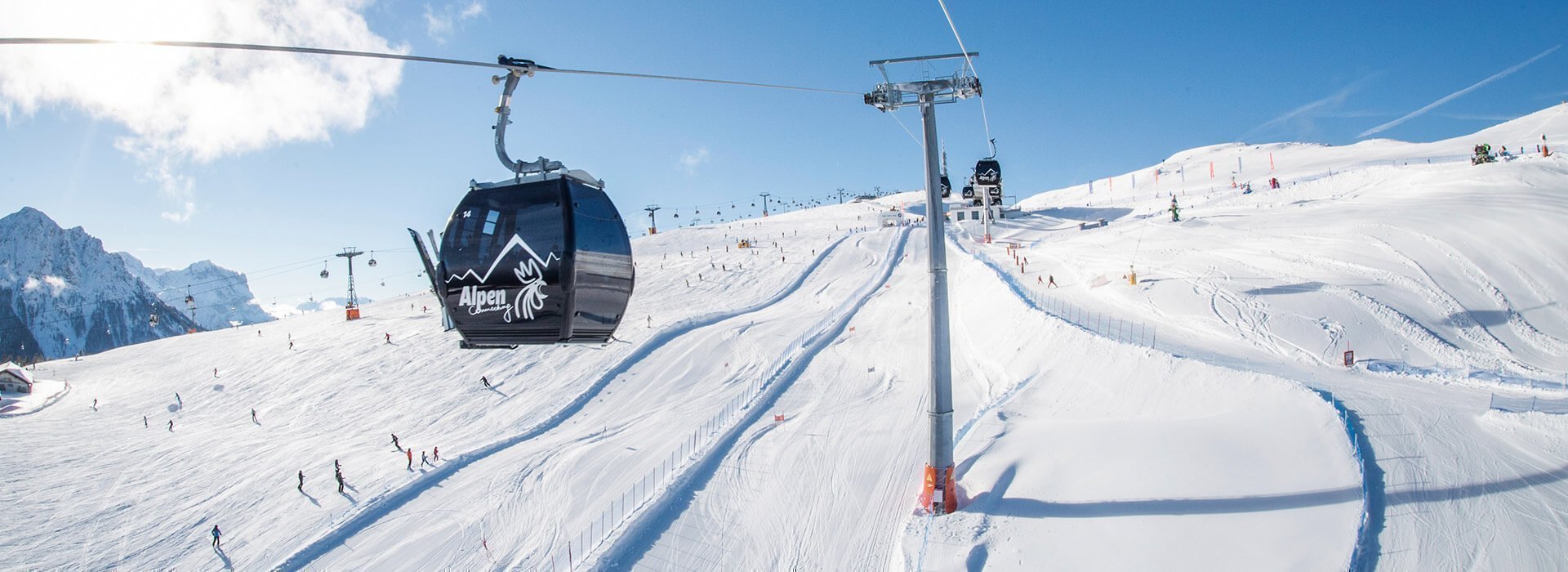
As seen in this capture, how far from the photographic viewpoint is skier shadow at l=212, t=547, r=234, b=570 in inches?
659

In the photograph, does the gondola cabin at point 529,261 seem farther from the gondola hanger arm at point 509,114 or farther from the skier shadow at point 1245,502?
the skier shadow at point 1245,502

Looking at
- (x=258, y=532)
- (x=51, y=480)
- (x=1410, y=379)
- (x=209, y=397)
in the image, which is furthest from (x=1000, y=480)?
(x=209, y=397)

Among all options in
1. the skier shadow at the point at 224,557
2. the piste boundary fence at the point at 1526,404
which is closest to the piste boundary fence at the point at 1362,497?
the piste boundary fence at the point at 1526,404

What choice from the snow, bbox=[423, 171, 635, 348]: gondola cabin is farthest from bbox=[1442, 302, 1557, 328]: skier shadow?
the snow

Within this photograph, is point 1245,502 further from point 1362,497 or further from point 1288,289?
point 1288,289

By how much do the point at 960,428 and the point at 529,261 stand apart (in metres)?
13.8

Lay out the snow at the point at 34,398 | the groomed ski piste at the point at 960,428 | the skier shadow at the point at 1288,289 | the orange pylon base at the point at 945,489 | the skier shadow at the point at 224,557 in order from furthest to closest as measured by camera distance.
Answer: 1. the snow at the point at 34,398
2. the skier shadow at the point at 1288,289
3. the skier shadow at the point at 224,557
4. the orange pylon base at the point at 945,489
5. the groomed ski piste at the point at 960,428

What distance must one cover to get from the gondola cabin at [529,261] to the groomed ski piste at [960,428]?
26.1 feet

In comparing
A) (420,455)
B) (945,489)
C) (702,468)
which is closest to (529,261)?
(945,489)

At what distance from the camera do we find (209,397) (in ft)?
114

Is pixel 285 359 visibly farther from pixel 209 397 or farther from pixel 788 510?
pixel 788 510

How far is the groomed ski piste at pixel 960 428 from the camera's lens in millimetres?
10953

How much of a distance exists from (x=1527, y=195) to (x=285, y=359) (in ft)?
205

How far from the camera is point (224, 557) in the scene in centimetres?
1725
